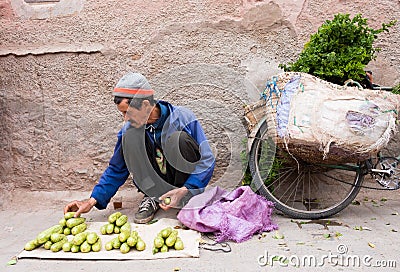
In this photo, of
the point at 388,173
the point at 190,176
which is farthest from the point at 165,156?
the point at 388,173

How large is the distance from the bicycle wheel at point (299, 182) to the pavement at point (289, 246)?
108 mm

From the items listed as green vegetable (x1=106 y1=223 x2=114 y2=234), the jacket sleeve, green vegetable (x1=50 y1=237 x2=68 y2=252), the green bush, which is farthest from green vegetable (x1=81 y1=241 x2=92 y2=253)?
the green bush

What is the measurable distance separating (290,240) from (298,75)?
105 centimetres

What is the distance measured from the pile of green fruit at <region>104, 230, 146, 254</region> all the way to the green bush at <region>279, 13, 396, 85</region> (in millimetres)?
1605

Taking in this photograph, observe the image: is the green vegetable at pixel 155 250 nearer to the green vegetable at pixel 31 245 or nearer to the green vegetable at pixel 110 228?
the green vegetable at pixel 110 228

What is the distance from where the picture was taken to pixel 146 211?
10.2 ft

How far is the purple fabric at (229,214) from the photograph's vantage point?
2.71 meters

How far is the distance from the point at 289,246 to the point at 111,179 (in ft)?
4.27

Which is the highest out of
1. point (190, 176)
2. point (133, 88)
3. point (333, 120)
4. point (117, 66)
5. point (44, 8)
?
point (44, 8)

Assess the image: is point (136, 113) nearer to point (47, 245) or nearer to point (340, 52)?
point (47, 245)

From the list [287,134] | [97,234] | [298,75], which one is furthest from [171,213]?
[298,75]

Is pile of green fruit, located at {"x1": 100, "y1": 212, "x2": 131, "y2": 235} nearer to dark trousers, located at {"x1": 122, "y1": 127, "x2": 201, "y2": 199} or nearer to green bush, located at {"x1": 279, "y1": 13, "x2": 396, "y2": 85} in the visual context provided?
dark trousers, located at {"x1": 122, "y1": 127, "x2": 201, "y2": 199}

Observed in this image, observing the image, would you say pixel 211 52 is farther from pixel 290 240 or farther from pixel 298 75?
pixel 290 240

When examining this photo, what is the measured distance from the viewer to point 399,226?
2.91 metres
